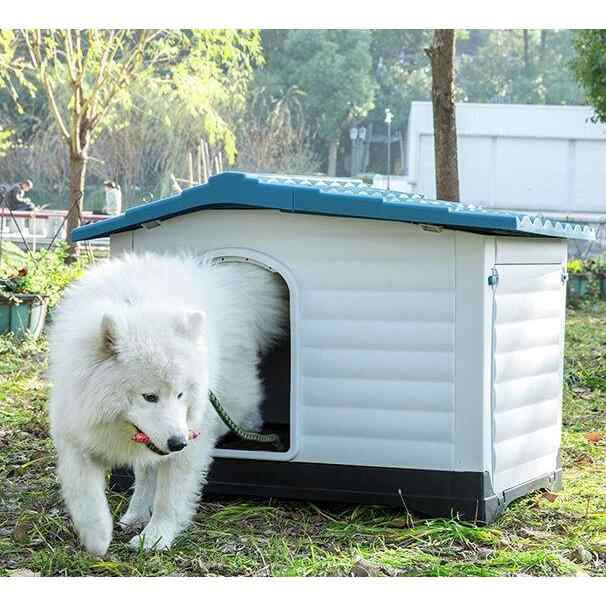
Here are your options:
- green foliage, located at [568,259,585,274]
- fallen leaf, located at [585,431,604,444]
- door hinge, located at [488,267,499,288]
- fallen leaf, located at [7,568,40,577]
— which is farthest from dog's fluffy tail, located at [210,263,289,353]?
green foliage, located at [568,259,585,274]

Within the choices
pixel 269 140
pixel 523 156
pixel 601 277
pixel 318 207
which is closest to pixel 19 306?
pixel 318 207

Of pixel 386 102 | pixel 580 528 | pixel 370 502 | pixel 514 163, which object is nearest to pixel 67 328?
pixel 370 502

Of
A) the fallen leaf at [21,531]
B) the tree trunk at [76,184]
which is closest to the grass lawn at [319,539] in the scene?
the fallen leaf at [21,531]

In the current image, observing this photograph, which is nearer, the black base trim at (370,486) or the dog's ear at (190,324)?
the dog's ear at (190,324)

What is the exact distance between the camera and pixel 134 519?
4.77m

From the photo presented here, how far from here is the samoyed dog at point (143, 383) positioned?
4.00m

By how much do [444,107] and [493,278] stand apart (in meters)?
4.71

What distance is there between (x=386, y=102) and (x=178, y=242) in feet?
181

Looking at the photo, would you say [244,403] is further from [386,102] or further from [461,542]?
[386,102]

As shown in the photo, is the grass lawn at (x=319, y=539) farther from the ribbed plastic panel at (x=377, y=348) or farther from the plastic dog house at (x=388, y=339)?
the ribbed plastic panel at (x=377, y=348)

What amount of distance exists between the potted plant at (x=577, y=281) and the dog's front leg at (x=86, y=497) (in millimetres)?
13135

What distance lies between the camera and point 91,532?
4.16 metres

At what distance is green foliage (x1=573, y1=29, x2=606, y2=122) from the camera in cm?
1395
